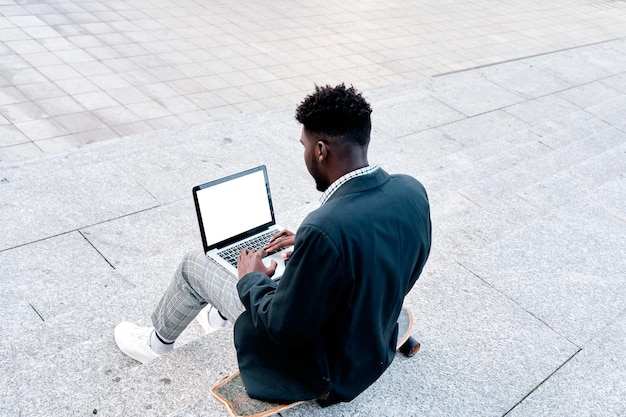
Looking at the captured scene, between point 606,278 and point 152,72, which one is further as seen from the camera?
point 152,72

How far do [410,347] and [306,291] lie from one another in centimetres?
108

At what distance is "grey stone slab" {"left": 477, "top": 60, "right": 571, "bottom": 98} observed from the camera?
888cm

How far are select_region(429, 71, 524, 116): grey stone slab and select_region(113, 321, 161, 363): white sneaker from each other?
5.50m

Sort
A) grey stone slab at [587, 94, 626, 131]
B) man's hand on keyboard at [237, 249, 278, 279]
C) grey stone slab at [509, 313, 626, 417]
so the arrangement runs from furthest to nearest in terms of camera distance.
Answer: grey stone slab at [587, 94, 626, 131] → grey stone slab at [509, 313, 626, 417] → man's hand on keyboard at [237, 249, 278, 279]

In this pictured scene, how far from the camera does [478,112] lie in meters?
7.91

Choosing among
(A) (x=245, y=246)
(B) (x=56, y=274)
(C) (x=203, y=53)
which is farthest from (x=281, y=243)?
(C) (x=203, y=53)

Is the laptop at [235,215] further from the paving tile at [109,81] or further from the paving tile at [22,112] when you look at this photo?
the paving tile at [109,81]

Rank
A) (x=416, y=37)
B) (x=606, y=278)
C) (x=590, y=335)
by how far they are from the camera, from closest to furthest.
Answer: (x=590, y=335) → (x=606, y=278) → (x=416, y=37)

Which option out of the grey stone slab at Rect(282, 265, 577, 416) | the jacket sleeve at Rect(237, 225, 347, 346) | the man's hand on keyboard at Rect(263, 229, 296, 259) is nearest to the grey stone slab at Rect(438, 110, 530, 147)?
the grey stone slab at Rect(282, 265, 577, 416)

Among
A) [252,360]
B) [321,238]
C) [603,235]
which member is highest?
[321,238]

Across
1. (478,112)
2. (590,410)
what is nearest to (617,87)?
(478,112)

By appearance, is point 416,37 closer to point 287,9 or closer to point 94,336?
point 287,9

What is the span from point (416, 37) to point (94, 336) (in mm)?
9190

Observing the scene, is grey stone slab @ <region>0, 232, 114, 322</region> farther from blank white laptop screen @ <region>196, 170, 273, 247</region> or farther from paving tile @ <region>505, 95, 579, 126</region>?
paving tile @ <region>505, 95, 579, 126</region>
